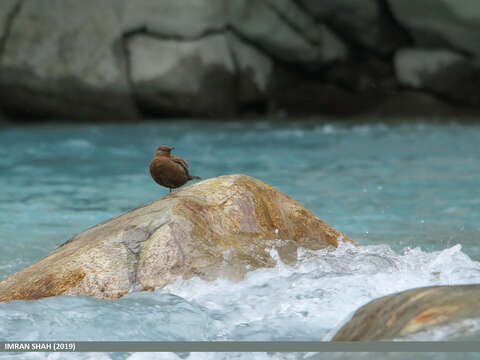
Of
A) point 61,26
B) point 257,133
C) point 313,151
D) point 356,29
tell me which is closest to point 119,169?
point 313,151

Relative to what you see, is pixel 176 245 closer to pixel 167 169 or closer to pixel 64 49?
pixel 167 169

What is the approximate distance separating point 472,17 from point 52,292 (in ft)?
A: 40.0

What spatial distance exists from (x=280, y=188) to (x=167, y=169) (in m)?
3.91

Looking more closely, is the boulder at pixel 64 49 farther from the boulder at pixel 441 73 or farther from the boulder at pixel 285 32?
the boulder at pixel 441 73

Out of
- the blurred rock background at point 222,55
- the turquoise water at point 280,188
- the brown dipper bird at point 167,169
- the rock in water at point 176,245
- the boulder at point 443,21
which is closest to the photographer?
the turquoise water at point 280,188

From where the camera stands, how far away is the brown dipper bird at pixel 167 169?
4113 mm

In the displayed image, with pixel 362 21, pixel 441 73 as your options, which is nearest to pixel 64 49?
pixel 362 21

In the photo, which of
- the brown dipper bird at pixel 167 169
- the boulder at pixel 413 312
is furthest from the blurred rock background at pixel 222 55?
the boulder at pixel 413 312

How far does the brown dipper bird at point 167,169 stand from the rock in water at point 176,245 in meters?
0.10

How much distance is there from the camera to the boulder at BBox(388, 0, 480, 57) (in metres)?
13.7

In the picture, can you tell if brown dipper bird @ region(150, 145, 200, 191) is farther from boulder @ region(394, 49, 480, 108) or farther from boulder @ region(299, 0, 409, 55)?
boulder @ region(394, 49, 480, 108)

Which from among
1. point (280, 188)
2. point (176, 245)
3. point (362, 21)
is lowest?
point (176, 245)

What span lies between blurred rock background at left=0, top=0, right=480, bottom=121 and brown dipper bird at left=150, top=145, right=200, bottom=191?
390 inches

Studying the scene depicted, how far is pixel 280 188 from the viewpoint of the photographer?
26.0ft
